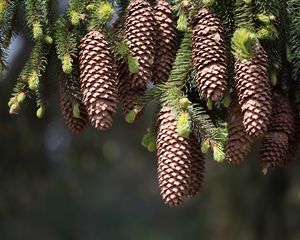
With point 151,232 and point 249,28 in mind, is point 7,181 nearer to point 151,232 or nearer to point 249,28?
point 249,28

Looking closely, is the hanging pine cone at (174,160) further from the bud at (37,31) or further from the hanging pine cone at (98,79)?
the bud at (37,31)

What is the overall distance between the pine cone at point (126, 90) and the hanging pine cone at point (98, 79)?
0.05m

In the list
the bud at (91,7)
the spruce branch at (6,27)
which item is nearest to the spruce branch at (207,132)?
the bud at (91,7)

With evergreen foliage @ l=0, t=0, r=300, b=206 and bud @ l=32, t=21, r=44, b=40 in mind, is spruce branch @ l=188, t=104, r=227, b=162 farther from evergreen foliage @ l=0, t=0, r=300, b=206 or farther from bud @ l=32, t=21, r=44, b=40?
bud @ l=32, t=21, r=44, b=40

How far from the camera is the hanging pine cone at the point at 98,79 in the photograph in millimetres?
1794

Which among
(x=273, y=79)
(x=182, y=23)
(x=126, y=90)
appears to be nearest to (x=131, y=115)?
(x=126, y=90)

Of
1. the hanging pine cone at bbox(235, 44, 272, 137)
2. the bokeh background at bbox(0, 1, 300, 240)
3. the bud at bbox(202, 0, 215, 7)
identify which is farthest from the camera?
the bokeh background at bbox(0, 1, 300, 240)

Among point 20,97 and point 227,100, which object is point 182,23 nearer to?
point 227,100

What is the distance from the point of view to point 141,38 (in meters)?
1.88

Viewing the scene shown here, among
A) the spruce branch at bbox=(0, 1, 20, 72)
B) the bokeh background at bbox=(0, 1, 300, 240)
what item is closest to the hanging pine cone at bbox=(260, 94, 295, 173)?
the spruce branch at bbox=(0, 1, 20, 72)

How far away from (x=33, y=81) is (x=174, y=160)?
47 centimetres

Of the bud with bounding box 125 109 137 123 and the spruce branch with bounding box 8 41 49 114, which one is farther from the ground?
the spruce branch with bounding box 8 41 49 114

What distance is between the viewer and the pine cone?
192 cm

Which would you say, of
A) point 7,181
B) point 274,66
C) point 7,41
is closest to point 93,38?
point 7,41
